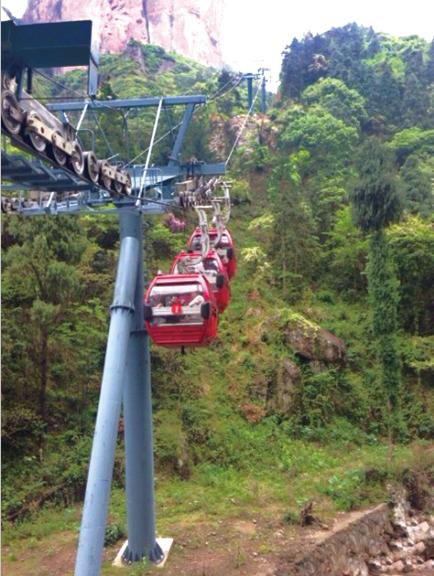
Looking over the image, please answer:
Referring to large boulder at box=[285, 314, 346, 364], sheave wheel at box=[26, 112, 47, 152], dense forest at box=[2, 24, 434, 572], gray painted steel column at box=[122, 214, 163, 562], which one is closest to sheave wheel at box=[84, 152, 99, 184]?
sheave wheel at box=[26, 112, 47, 152]

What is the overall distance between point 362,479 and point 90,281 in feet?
28.4

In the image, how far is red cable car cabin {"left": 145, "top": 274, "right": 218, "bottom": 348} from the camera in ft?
25.9

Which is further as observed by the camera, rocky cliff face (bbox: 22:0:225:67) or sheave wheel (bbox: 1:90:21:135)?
rocky cliff face (bbox: 22:0:225:67)

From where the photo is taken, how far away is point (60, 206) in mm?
8609

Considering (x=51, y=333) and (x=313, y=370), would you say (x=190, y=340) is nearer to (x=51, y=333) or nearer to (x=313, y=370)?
(x=51, y=333)

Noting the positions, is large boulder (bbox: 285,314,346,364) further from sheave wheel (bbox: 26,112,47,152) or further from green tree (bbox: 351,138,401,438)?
sheave wheel (bbox: 26,112,47,152)

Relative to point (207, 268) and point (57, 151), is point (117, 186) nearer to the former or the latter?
point (57, 151)

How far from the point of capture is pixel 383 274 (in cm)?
1622

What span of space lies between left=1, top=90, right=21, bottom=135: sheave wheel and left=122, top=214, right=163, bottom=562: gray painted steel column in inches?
179

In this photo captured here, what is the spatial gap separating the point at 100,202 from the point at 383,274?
9982mm

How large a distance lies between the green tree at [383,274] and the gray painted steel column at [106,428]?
9.45 meters

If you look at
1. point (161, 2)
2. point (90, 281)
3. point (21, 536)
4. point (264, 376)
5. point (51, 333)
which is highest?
point (161, 2)

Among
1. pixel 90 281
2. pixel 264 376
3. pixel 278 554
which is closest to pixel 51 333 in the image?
pixel 90 281

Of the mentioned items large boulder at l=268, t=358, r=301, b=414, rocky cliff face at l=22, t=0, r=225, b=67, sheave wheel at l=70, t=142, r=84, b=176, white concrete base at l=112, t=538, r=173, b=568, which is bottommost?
white concrete base at l=112, t=538, r=173, b=568
